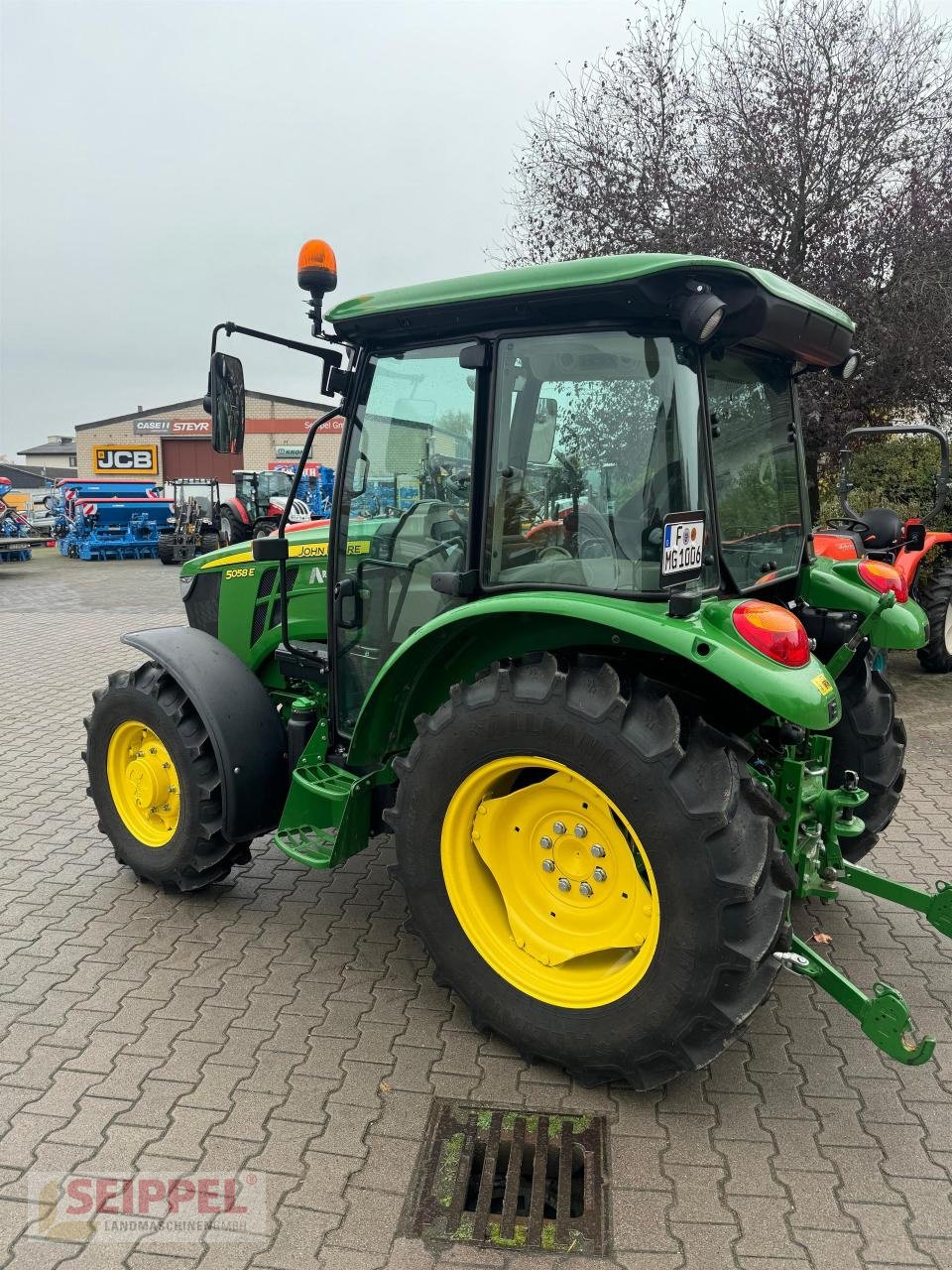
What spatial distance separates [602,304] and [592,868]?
1.62 metres

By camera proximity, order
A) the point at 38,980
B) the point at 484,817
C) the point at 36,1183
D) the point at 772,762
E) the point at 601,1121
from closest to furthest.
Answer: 1. the point at 36,1183
2. the point at 601,1121
3. the point at 484,817
4. the point at 772,762
5. the point at 38,980

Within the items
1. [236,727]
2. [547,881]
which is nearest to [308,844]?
[236,727]

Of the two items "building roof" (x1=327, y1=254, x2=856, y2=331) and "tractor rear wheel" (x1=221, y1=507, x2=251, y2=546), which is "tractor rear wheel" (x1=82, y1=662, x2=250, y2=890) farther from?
"tractor rear wheel" (x1=221, y1=507, x2=251, y2=546)

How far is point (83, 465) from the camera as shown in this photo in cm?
4269

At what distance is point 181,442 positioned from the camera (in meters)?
41.2

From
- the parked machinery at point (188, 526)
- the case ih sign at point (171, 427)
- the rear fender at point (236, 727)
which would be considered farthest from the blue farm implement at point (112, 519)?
the rear fender at point (236, 727)

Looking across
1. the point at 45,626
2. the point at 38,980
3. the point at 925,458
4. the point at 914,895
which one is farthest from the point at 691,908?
the point at 45,626

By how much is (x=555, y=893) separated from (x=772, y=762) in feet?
2.76

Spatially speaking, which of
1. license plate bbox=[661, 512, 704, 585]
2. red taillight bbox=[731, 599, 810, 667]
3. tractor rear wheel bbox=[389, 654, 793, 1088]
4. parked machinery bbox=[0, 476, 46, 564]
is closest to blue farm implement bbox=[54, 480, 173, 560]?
parked machinery bbox=[0, 476, 46, 564]

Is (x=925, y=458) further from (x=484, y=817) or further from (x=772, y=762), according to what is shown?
(x=484, y=817)

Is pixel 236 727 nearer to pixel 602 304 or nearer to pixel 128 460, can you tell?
pixel 602 304

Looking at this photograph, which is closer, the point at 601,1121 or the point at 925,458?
the point at 601,1121

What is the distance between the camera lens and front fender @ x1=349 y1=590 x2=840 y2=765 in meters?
2.31

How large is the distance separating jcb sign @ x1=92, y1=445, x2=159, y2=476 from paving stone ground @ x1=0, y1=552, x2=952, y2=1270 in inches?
1340
